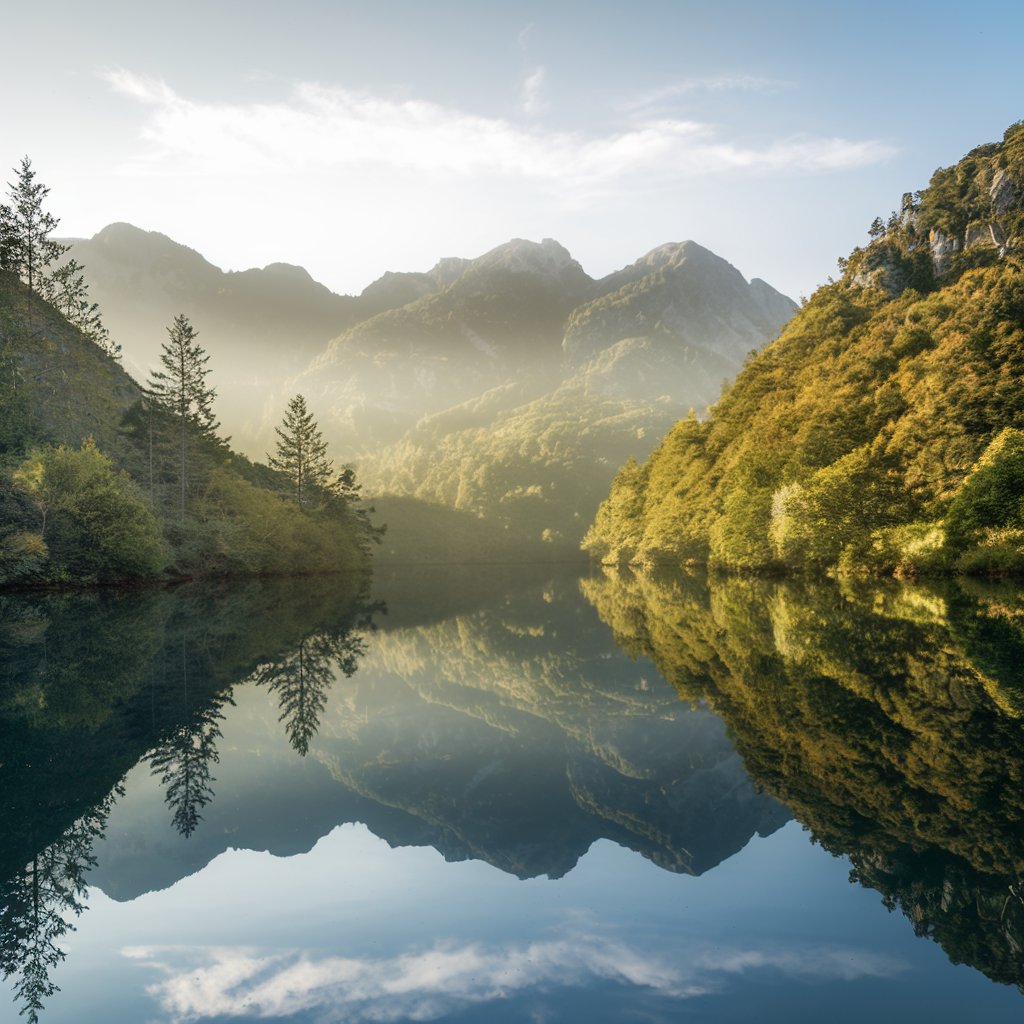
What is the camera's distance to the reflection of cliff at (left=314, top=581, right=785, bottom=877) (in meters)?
8.44

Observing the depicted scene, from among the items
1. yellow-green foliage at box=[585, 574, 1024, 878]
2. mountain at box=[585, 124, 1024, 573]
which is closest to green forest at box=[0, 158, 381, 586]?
yellow-green foliage at box=[585, 574, 1024, 878]

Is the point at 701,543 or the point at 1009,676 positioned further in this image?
the point at 701,543

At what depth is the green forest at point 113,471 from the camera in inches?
1977

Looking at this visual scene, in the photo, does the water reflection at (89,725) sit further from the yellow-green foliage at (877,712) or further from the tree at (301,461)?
the tree at (301,461)

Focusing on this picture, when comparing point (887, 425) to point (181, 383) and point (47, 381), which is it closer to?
point (181, 383)

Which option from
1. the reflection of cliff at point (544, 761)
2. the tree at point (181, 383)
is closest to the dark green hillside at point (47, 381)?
the tree at point (181, 383)

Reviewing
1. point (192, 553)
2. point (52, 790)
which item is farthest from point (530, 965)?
point (192, 553)

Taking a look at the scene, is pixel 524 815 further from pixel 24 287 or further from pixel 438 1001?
pixel 24 287

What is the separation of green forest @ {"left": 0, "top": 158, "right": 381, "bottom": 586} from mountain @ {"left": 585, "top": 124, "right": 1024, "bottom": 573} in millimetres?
43930

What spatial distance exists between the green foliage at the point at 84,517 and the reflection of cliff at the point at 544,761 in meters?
37.7

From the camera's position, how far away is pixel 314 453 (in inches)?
3841

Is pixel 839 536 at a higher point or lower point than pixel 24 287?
lower

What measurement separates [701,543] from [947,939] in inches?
3213

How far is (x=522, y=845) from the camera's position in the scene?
8305 mm
